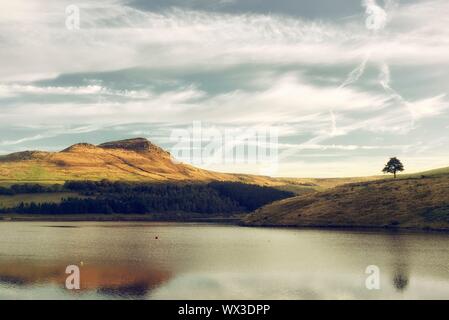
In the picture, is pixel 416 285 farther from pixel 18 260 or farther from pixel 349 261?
pixel 18 260

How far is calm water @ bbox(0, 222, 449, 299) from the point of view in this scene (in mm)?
83750

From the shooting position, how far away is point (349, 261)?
396 ft

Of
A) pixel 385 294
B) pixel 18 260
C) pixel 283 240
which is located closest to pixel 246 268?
pixel 385 294

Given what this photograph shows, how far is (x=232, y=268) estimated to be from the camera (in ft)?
361

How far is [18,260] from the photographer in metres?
127

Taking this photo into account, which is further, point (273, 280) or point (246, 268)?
point (246, 268)

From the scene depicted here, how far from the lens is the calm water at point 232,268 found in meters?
83.8

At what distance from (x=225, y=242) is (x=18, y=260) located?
69915 millimetres
